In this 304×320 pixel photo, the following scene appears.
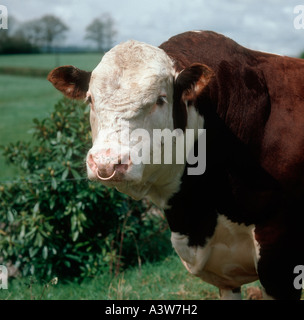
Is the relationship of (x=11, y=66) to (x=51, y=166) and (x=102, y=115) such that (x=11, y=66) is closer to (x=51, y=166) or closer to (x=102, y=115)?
(x=51, y=166)

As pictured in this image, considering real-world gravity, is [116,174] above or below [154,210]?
above

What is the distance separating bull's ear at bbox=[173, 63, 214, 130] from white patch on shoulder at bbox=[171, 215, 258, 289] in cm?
71

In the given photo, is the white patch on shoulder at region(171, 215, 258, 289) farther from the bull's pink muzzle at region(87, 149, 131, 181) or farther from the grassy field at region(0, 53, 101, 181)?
the grassy field at region(0, 53, 101, 181)

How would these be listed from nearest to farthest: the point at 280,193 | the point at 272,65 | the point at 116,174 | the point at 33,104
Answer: the point at 116,174 < the point at 280,193 < the point at 272,65 < the point at 33,104

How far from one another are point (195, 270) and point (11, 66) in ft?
126

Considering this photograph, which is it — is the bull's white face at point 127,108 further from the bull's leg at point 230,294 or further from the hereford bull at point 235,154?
the bull's leg at point 230,294

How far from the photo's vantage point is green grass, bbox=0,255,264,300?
14.1 feet

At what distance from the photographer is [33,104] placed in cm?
2388

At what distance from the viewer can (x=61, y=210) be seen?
484 centimetres

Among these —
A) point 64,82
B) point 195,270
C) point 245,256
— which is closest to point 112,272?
point 195,270

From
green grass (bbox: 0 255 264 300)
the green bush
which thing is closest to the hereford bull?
green grass (bbox: 0 255 264 300)

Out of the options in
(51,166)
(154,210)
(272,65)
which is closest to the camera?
(272,65)

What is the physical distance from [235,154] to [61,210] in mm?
2493

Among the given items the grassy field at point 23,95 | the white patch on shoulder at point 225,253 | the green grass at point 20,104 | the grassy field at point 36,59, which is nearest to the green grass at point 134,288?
the white patch on shoulder at point 225,253
